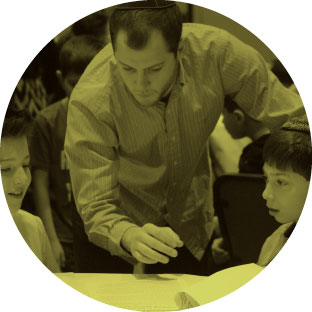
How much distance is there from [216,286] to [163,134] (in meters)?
0.53

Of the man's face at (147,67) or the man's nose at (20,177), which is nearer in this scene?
the man's face at (147,67)

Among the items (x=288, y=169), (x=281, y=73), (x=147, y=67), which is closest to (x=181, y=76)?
(x=147, y=67)

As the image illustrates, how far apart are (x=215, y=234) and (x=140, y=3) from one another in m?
0.76

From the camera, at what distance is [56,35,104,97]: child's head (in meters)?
2.15

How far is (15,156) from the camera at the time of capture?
2.24 metres

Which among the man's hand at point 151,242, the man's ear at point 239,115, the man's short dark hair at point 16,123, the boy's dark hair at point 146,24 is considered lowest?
the man's hand at point 151,242

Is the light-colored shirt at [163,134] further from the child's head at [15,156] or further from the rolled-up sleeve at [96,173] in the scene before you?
the child's head at [15,156]

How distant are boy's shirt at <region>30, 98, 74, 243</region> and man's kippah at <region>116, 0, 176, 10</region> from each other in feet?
→ 1.24

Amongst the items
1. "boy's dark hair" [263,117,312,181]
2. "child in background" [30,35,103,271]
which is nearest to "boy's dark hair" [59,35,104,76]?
"child in background" [30,35,103,271]

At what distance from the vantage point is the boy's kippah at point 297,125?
7.13 feet

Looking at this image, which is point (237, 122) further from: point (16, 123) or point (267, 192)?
point (16, 123)

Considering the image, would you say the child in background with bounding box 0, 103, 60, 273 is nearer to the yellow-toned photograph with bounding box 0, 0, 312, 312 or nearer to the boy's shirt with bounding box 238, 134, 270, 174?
the yellow-toned photograph with bounding box 0, 0, 312, 312

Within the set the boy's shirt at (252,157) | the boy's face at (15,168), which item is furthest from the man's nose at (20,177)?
the boy's shirt at (252,157)

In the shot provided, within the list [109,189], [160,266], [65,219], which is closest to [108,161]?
[109,189]
